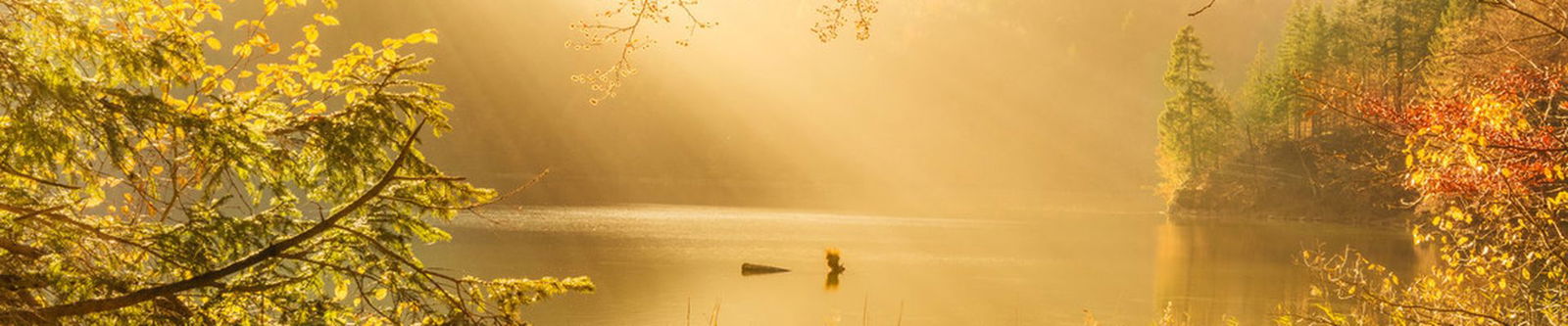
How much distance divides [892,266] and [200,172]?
115 feet

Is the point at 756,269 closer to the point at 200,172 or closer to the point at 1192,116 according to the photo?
the point at 200,172

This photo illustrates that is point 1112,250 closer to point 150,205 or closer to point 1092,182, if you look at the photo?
point 150,205

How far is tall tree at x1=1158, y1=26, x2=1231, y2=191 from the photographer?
76812 millimetres

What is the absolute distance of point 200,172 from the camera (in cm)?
538

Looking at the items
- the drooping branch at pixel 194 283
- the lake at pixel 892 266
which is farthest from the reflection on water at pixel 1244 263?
the drooping branch at pixel 194 283

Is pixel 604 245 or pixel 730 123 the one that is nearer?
pixel 604 245

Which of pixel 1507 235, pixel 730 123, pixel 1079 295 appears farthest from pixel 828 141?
pixel 1507 235

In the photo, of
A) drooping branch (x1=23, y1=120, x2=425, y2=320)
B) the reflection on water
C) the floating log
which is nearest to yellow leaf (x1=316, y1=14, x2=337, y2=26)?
drooping branch (x1=23, y1=120, x2=425, y2=320)

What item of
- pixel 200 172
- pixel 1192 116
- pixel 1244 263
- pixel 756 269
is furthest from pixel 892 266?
pixel 1192 116

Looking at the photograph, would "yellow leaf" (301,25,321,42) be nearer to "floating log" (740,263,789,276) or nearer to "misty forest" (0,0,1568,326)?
"misty forest" (0,0,1568,326)

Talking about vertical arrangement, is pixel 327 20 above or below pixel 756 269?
below

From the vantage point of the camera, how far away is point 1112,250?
161ft

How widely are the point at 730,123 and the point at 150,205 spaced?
592 ft

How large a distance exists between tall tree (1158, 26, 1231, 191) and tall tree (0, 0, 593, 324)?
2944 inches
